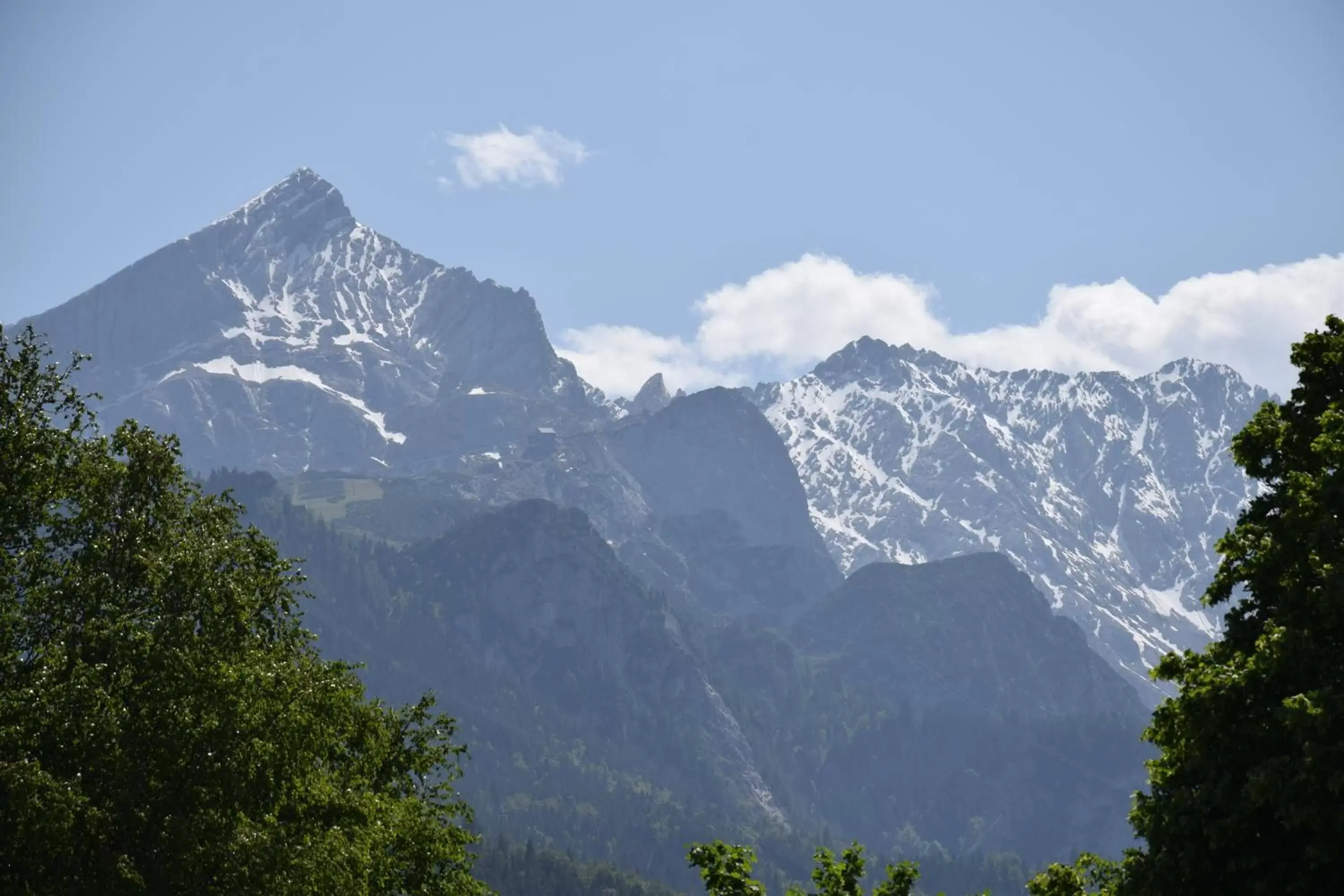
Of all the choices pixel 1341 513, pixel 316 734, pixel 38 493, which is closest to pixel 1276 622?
pixel 1341 513

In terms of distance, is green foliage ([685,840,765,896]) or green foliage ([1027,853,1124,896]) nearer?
green foliage ([685,840,765,896])

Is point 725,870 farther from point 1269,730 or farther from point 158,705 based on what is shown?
point 158,705

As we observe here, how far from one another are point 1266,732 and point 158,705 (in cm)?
2638

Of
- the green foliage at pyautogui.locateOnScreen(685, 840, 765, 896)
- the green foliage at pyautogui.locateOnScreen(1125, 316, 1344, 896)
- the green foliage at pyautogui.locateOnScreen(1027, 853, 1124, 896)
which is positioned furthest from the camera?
the green foliage at pyautogui.locateOnScreen(1027, 853, 1124, 896)

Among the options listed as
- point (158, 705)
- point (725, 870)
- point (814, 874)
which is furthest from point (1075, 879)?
point (158, 705)

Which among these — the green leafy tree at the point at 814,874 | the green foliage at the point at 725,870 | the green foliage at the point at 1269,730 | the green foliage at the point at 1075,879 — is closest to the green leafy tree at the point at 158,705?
the green foliage at the point at 725,870

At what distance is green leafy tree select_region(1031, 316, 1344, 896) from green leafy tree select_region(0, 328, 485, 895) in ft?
64.3

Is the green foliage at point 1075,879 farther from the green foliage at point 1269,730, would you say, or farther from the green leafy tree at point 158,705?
the green leafy tree at point 158,705

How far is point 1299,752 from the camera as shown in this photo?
31.4 meters

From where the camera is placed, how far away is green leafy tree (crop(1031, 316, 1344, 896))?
1195 inches

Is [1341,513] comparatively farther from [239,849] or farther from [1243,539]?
[239,849]

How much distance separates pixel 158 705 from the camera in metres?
35.6

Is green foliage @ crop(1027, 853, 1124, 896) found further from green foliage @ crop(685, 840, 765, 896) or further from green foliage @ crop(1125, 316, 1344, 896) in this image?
green foliage @ crop(685, 840, 765, 896)

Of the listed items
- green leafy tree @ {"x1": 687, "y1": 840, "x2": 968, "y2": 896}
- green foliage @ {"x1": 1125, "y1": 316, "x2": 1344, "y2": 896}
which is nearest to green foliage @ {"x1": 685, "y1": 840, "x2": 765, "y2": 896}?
green leafy tree @ {"x1": 687, "y1": 840, "x2": 968, "y2": 896}
